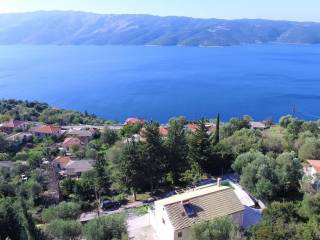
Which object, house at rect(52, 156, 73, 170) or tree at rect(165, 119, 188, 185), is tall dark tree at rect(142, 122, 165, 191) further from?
house at rect(52, 156, 73, 170)

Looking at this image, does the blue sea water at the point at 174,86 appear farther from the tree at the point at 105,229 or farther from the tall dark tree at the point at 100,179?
the tree at the point at 105,229

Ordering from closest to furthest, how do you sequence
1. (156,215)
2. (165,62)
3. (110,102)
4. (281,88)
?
(156,215) < (110,102) < (281,88) < (165,62)

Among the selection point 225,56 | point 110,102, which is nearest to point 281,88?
point 110,102


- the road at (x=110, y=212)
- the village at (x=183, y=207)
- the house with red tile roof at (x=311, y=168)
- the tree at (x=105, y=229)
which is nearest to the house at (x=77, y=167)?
the village at (x=183, y=207)

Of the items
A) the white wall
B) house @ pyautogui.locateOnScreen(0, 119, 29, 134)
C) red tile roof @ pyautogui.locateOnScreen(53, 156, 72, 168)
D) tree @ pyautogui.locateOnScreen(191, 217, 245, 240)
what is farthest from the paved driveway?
house @ pyautogui.locateOnScreen(0, 119, 29, 134)

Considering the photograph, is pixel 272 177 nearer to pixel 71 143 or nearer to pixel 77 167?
pixel 77 167

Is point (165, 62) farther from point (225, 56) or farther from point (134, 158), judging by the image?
point (134, 158)

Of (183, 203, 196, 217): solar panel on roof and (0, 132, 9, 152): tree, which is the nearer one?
(183, 203, 196, 217): solar panel on roof
